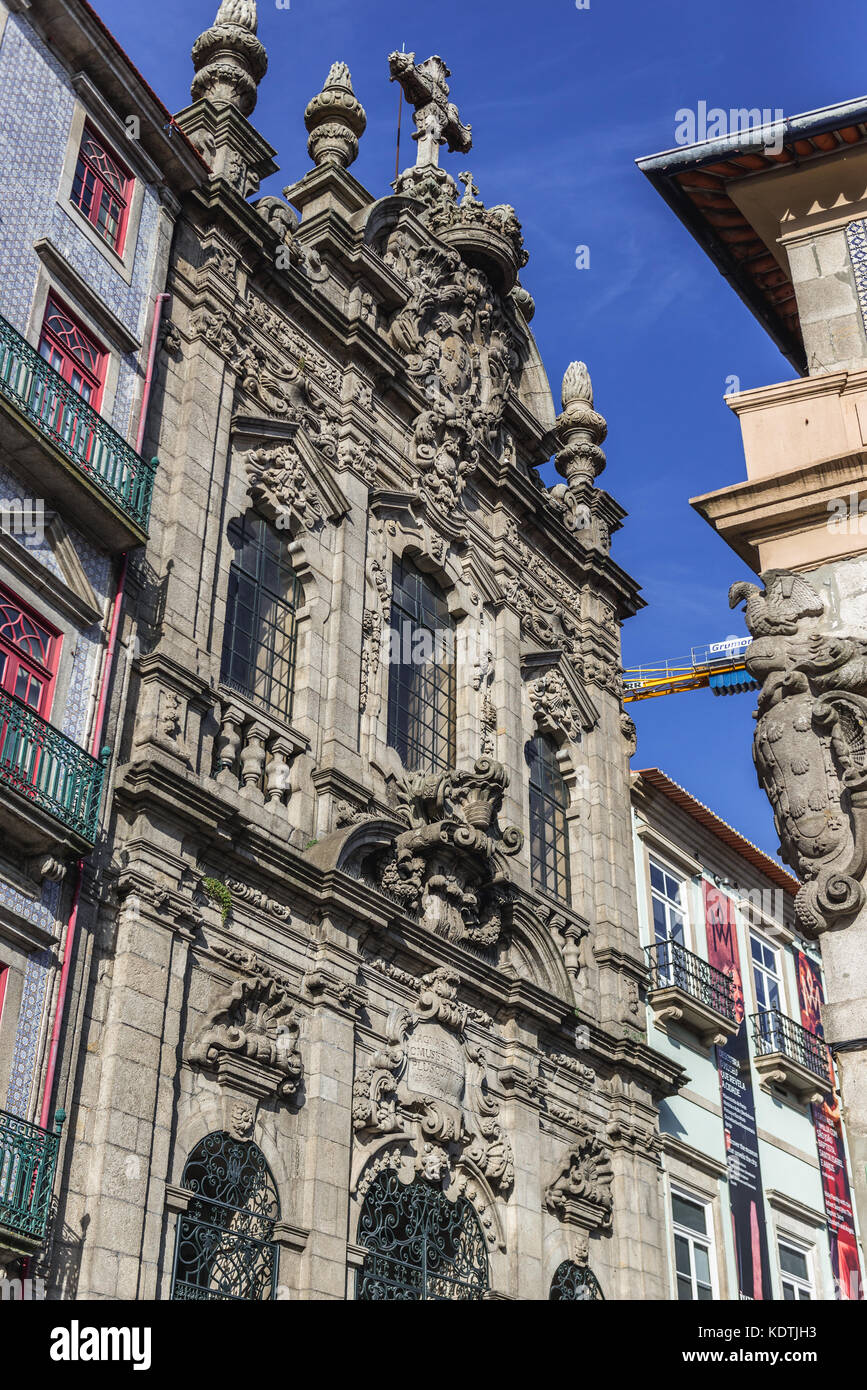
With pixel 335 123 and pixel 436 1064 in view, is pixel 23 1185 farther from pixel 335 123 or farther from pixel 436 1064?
pixel 335 123

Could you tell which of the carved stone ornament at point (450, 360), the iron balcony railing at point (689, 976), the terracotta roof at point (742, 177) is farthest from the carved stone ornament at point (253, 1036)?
the carved stone ornament at point (450, 360)

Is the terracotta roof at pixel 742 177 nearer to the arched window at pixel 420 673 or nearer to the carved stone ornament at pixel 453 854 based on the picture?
the carved stone ornament at pixel 453 854

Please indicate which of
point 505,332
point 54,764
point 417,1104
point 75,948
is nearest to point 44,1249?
point 75,948

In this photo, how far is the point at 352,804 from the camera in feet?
53.6

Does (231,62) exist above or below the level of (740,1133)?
above

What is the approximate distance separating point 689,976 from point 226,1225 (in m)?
10.4

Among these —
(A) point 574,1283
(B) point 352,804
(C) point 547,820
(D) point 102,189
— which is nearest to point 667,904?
(C) point 547,820

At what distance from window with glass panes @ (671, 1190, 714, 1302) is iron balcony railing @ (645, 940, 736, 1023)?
273cm

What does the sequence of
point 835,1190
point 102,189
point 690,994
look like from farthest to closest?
point 835,1190
point 690,994
point 102,189

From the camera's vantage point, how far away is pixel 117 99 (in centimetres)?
1614

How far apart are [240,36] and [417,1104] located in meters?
12.8

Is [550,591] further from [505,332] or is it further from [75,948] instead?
[75,948]

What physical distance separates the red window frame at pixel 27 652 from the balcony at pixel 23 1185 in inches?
134

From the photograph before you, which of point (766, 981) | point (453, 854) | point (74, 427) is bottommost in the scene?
Answer: point (453, 854)
